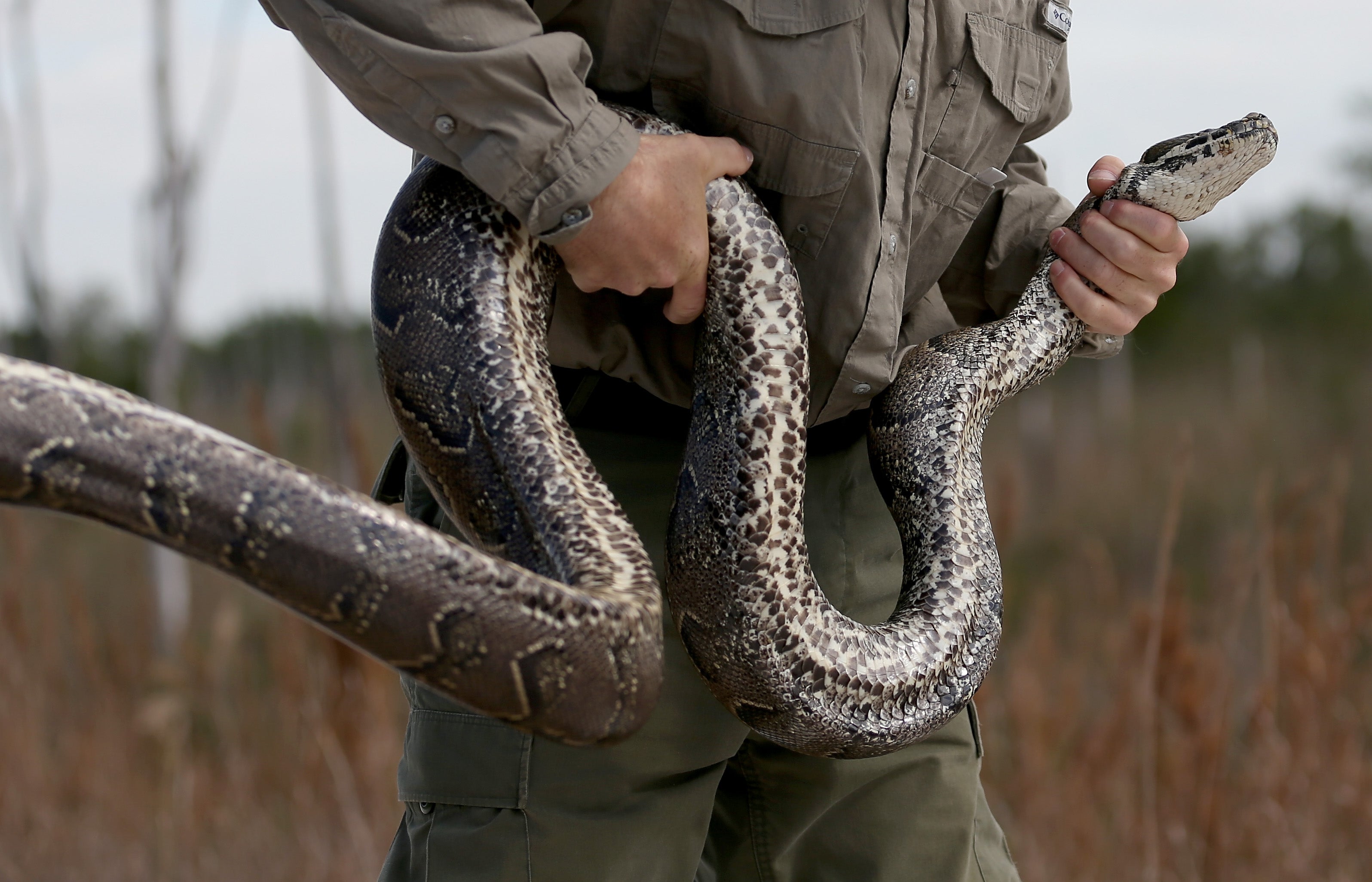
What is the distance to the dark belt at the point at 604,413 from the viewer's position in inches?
77.0

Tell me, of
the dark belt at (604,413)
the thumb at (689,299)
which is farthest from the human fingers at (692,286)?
the dark belt at (604,413)

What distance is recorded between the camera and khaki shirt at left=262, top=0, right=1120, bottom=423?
145 centimetres

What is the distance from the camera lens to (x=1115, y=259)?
2240 mm

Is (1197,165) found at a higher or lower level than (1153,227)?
higher

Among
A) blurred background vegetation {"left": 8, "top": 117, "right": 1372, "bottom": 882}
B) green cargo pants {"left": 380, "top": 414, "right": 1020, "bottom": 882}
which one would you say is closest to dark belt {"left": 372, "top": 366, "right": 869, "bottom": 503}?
green cargo pants {"left": 380, "top": 414, "right": 1020, "bottom": 882}

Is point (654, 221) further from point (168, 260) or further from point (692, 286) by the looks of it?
point (168, 260)

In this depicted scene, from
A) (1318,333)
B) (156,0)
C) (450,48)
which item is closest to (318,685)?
(450,48)

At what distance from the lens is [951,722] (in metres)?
2.18

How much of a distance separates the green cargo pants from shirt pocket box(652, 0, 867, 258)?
0.58 m

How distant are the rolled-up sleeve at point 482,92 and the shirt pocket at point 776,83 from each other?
246mm

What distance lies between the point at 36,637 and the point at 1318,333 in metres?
22.8

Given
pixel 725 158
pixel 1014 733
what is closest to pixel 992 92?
pixel 725 158

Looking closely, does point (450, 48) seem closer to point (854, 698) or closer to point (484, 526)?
point (484, 526)

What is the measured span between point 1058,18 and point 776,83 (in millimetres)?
819
